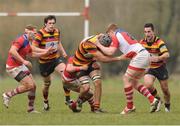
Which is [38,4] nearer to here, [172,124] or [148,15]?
[148,15]

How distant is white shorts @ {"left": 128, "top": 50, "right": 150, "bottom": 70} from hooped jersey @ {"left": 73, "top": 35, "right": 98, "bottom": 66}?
2.99ft

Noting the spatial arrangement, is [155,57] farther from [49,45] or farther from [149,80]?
[49,45]

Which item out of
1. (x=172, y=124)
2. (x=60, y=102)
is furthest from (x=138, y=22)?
(x=172, y=124)

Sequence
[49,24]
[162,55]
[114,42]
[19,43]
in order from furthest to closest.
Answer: [49,24] → [162,55] → [19,43] → [114,42]

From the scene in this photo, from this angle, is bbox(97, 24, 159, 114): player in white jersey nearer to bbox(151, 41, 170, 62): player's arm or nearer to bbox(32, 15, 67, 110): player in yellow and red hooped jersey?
bbox(151, 41, 170, 62): player's arm

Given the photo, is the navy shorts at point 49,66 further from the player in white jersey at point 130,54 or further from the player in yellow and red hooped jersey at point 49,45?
the player in white jersey at point 130,54

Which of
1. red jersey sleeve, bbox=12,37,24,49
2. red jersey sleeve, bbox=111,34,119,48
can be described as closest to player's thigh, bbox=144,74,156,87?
red jersey sleeve, bbox=111,34,119,48

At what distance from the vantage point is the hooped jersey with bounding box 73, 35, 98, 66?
18.0 metres

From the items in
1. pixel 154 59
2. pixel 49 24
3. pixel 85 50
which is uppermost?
pixel 49 24

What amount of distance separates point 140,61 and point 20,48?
8.70 ft

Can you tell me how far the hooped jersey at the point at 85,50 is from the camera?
59.1 feet

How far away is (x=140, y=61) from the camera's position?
17594mm

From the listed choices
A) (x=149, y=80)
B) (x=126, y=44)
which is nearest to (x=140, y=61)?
(x=126, y=44)

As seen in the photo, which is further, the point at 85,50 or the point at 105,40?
the point at 85,50
